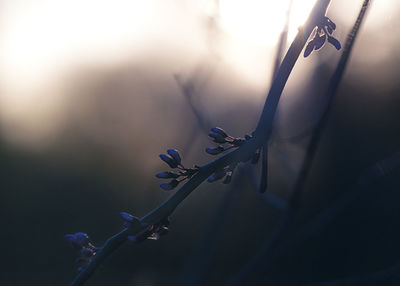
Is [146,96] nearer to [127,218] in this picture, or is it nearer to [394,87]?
[394,87]

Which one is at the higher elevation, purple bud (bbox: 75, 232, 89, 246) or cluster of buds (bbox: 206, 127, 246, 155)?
cluster of buds (bbox: 206, 127, 246, 155)

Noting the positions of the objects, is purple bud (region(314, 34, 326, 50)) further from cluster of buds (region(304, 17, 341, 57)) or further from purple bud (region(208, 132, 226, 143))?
purple bud (region(208, 132, 226, 143))

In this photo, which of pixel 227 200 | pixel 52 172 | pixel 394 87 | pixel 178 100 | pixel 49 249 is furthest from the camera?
pixel 52 172

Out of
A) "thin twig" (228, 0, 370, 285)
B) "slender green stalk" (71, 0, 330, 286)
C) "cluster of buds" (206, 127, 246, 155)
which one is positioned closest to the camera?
"slender green stalk" (71, 0, 330, 286)

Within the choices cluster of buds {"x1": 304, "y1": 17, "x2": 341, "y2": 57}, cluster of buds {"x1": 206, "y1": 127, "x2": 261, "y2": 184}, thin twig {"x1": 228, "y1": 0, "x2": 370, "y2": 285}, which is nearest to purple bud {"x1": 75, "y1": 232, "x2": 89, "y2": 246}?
cluster of buds {"x1": 206, "y1": 127, "x2": 261, "y2": 184}

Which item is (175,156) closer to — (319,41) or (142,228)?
(142,228)

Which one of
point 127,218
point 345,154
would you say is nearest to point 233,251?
point 345,154
